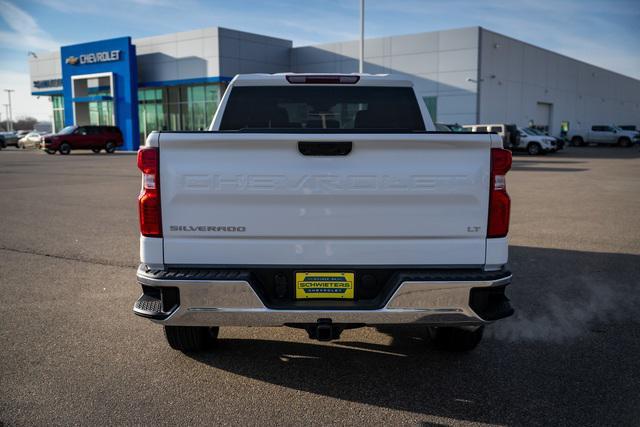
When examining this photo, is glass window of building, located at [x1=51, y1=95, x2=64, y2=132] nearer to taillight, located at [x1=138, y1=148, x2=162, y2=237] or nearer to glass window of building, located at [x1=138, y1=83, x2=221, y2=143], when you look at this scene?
glass window of building, located at [x1=138, y1=83, x2=221, y2=143]

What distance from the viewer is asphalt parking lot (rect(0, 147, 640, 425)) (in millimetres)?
3227

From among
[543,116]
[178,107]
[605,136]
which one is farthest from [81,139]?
[605,136]

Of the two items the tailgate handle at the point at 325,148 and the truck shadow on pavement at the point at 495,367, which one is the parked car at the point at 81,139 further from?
the tailgate handle at the point at 325,148

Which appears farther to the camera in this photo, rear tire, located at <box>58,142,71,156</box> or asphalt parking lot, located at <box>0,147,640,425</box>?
rear tire, located at <box>58,142,71,156</box>

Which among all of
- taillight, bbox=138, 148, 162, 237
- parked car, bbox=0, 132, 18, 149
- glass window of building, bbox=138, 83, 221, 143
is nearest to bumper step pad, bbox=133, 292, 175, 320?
taillight, bbox=138, 148, 162, 237

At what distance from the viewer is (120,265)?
22.3 ft

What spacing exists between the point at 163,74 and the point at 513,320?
4306cm

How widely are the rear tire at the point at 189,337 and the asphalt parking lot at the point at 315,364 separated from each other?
91mm

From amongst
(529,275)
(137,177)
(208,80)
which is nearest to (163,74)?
(208,80)

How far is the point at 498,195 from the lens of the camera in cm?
Result: 318

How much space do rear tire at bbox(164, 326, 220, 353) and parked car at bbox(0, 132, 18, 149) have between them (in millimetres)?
59119

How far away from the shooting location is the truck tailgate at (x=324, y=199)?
311 cm

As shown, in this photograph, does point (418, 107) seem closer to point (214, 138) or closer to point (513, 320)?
point (513, 320)

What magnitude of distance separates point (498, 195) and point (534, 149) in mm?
34090
